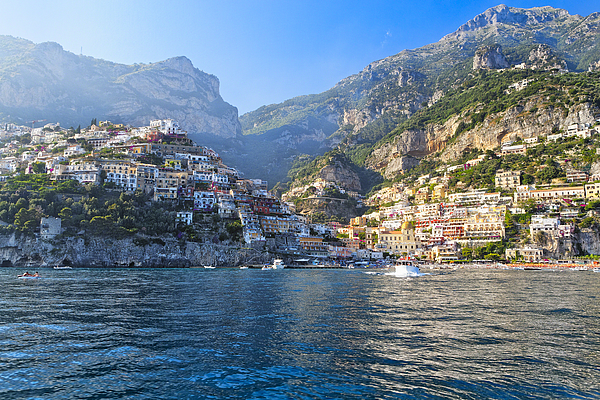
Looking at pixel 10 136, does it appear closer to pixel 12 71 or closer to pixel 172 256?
pixel 12 71

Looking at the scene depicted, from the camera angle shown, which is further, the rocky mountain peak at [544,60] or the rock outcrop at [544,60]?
the rocky mountain peak at [544,60]

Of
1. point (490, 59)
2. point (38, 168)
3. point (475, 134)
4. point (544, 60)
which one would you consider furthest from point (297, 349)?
point (490, 59)

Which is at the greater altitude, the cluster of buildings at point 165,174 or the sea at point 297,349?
the cluster of buildings at point 165,174

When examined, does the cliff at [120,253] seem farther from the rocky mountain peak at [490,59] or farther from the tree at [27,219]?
the rocky mountain peak at [490,59]

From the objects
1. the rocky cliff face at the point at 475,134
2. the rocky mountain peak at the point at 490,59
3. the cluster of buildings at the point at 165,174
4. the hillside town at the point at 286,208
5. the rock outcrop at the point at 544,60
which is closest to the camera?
the hillside town at the point at 286,208

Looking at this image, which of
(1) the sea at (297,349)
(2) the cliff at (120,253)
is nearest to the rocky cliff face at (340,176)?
(2) the cliff at (120,253)

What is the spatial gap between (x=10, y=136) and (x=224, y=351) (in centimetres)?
13810

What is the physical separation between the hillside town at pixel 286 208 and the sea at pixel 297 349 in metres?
52.9

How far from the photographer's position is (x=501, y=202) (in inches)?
3428

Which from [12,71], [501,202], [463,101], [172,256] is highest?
[12,71]

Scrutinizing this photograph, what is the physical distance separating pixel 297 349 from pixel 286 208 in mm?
94371

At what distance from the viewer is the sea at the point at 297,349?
8477 millimetres

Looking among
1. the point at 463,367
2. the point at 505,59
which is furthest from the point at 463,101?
the point at 463,367

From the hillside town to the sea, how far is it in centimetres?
5293
